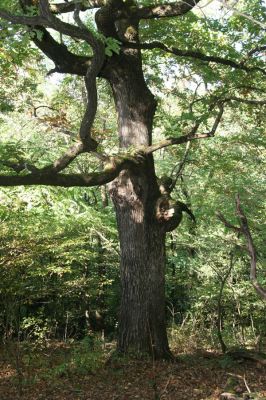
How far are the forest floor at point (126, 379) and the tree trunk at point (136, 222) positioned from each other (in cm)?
49

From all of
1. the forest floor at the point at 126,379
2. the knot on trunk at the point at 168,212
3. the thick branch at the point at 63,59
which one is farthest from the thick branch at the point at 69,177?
the forest floor at the point at 126,379

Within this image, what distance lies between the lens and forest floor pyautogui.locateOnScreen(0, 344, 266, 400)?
5.79m

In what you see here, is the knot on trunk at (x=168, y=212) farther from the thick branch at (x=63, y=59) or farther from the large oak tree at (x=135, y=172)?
the thick branch at (x=63, y=59)

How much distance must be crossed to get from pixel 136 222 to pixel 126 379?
2.56 meters

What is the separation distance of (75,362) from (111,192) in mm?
3116

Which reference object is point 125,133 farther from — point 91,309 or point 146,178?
point 91,309

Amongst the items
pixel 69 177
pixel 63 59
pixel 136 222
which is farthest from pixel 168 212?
pixel 63 59

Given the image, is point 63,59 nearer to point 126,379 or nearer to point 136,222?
point 136,222

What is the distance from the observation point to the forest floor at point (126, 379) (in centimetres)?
579

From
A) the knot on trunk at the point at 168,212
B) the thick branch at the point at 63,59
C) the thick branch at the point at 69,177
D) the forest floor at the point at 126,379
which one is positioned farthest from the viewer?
the knot on trunk at the point at 168,212

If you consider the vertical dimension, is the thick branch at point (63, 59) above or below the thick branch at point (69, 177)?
above

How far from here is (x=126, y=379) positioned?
6.33m

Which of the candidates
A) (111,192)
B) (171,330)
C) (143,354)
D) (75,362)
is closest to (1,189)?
(111,192)

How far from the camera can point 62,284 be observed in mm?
9633
